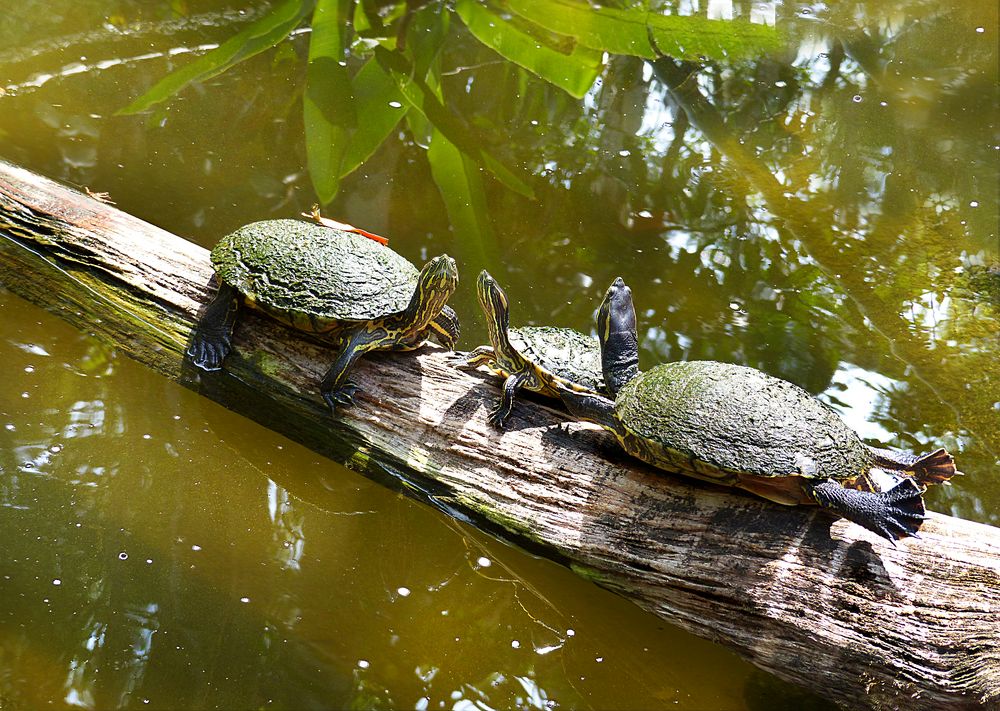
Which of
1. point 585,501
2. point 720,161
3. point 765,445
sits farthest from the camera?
point 720,161

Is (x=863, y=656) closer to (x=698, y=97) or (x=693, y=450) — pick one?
(x=693, y=450)

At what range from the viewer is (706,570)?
263 centimetres

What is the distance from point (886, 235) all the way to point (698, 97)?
1.92 meters

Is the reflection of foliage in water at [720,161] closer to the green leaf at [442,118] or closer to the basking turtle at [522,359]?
the green leaf at [442,118]

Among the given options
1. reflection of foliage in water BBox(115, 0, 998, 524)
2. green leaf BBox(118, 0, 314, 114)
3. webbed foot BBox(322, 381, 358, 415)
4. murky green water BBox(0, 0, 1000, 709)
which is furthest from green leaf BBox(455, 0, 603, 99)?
webbed foot BBox(322, 381, 358, 415)

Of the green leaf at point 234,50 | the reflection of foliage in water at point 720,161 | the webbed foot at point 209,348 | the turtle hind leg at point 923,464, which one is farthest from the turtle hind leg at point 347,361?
the green leaf at point 234,50

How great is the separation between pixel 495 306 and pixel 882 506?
1519mm

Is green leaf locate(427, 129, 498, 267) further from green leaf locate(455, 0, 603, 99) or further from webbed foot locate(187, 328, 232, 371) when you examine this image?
webbed foot locate(187, 328, 232, 371)

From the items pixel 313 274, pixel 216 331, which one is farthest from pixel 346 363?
pixel 216 331

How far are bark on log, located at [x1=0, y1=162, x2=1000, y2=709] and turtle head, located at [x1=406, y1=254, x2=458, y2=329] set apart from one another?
257 mm

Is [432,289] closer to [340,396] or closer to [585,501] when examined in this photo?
[340,396]

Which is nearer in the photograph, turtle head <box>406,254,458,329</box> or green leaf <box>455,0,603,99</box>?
turtle head <box>406,254,458,329</box>

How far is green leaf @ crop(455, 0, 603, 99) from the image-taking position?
5.89m

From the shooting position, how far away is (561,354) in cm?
323
